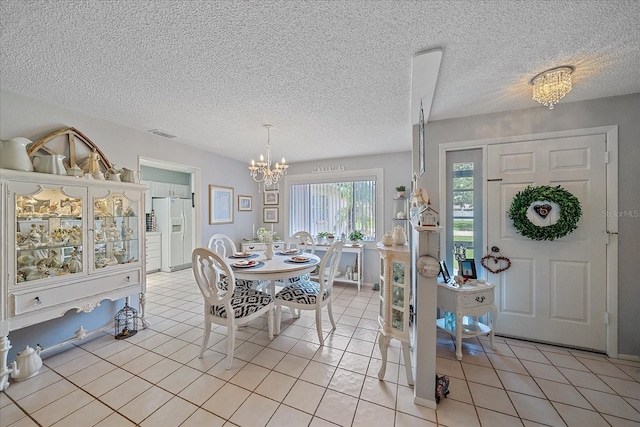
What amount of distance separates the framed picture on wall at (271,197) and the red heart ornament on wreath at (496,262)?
3.74m

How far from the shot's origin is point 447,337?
245 centimetres

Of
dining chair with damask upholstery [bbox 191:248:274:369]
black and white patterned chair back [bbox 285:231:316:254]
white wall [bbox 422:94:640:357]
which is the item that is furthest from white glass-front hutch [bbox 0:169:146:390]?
white wall [bbox 422:94:640:357]

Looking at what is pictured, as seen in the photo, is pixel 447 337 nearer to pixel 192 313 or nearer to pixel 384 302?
pixel 384 302

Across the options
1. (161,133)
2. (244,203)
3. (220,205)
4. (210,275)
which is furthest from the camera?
(244,203)

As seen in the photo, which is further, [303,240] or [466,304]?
[303,240]

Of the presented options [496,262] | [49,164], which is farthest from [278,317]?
[49,164]

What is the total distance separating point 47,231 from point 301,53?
2.58 m

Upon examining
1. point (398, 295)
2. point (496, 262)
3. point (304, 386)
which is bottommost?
point (304, 386)

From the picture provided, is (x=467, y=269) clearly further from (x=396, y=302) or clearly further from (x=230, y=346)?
(x=230, y=346)

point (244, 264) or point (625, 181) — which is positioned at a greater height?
point (625, 181)

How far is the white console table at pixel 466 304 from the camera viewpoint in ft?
6.91

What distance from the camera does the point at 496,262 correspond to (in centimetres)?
239

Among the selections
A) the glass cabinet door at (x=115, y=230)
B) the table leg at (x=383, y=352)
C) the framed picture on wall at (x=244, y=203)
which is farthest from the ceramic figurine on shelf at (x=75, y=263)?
the table leg at (x=383, y=352)

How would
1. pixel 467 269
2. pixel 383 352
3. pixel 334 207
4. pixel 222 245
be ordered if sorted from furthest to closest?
pixel 334 207, pixel 222 245, pixel 467 269, pixel 383 352
